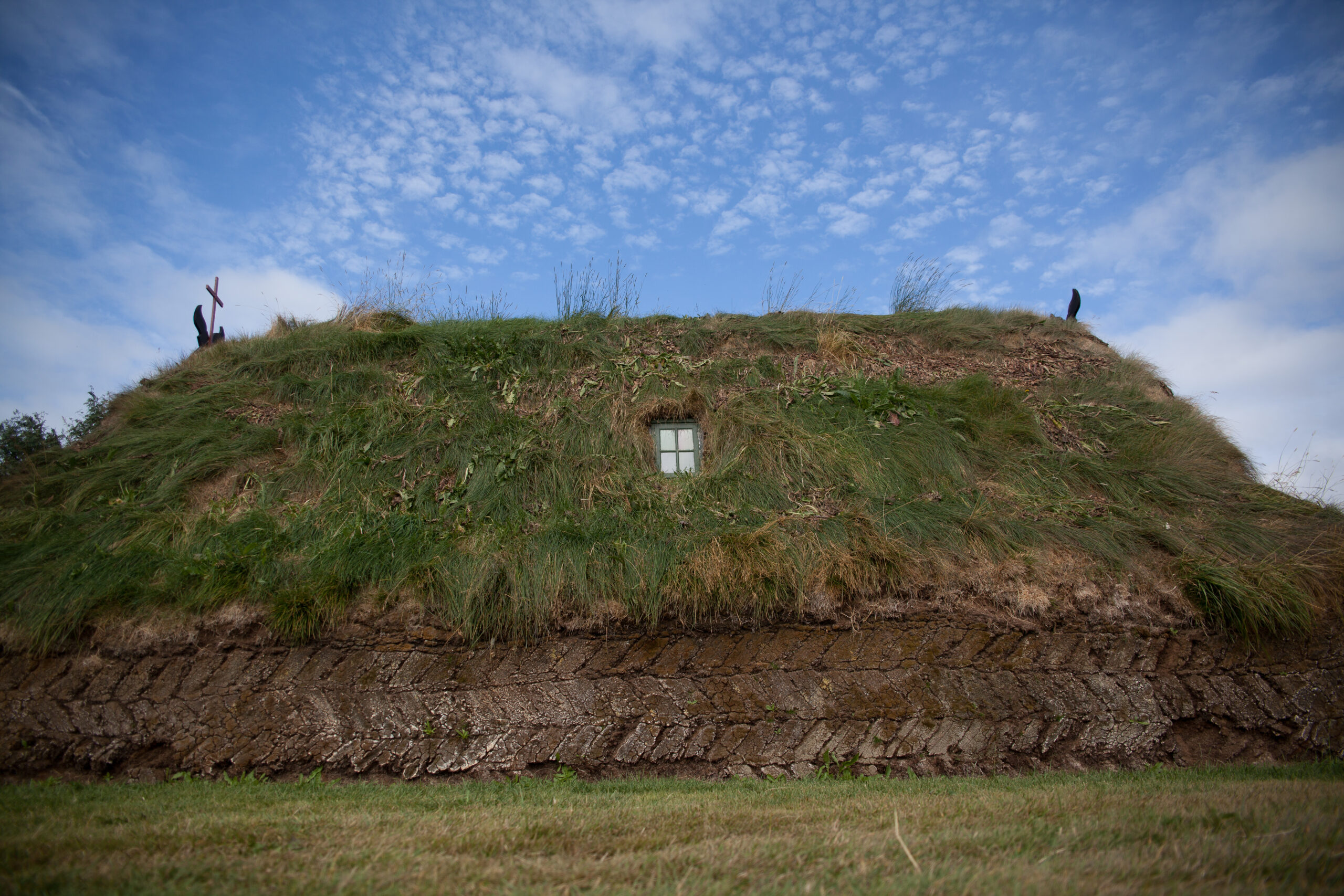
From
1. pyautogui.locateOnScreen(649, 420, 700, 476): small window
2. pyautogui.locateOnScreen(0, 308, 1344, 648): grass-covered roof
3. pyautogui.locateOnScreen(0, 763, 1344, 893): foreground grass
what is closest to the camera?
pyautogui.locateOnScreen(0, 763, 1344, 893): foreground grass

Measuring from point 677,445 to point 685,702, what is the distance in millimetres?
3514

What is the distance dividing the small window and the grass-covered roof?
19 cm

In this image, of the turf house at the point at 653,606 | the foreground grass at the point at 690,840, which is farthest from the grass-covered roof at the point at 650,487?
the foreground grass at the point at 690,840

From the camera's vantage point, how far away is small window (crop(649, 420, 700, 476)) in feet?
27.1

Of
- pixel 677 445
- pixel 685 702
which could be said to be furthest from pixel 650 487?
pixel 685 702

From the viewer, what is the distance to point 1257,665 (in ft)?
19.6

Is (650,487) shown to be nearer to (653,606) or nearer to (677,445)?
(677,445)

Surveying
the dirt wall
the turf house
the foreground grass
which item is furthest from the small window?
the foreground grass

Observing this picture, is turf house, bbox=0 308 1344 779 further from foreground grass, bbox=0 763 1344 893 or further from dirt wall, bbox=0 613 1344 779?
foreground grass, bbox=0 763 1344 893

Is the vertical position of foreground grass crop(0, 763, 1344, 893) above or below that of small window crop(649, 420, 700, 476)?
below

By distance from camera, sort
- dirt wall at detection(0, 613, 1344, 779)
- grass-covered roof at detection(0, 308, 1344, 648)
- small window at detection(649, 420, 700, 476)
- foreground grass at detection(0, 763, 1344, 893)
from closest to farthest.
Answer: foreground grass at detection(0, 763, 1344, 893), dirt wall at detection(0, 613, 1344, 779), grass-covered roof at detection(0, 308, 1344, 648), small window at detection(649, 420, 700, 476)

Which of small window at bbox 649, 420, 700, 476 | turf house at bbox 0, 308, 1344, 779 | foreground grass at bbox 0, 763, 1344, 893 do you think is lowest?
foreground grass at bbox 0, 763, 1344, 893

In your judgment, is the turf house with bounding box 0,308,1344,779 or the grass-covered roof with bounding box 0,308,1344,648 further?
the grass-covered roof with bounding box 0,308,1344,648

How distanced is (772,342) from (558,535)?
15.4 feet
